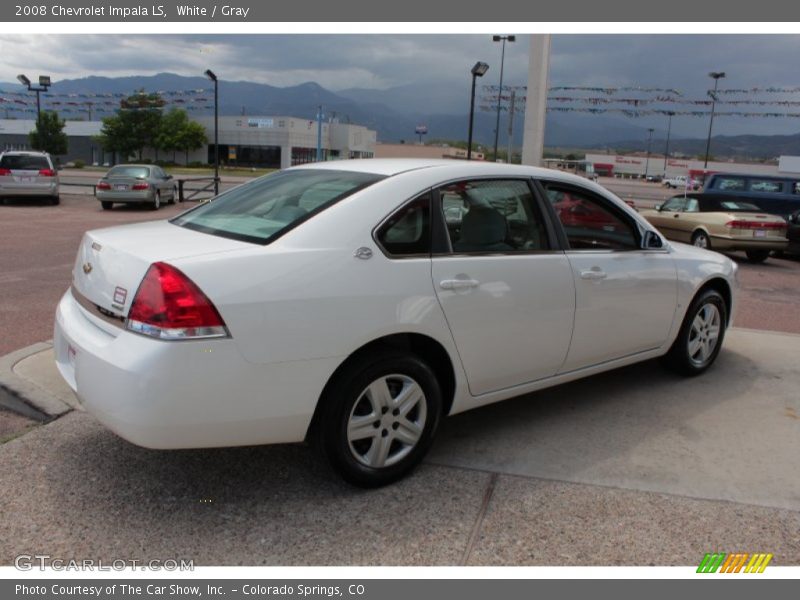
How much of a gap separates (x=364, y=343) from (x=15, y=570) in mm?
1661

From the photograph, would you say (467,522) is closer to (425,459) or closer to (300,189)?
(425,459)

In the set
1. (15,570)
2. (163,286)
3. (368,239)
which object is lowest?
(15,570)

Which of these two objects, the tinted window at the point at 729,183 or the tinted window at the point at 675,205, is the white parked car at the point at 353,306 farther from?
the tinted window at the point at 729,183

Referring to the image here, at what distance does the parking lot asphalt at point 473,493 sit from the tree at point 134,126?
86117mm

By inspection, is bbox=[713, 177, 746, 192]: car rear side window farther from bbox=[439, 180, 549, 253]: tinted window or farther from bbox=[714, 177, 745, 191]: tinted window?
bbox=[439, 180, 549, 253]: tinted window

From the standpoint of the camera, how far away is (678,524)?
3.15 meters

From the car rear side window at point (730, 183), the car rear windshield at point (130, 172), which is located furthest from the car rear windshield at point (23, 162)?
the car rear side window at point (730, 183)

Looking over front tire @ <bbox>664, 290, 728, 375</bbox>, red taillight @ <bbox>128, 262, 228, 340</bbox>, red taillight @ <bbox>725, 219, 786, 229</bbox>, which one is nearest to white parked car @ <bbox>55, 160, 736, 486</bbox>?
red taillight @ <bbox>128, 262, 228, 340</bbox>

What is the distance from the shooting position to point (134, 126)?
274 ft

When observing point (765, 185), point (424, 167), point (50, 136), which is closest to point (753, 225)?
point (765, 185)

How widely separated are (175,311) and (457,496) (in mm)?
1618

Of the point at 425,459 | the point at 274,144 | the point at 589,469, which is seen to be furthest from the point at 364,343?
the point at 274,144

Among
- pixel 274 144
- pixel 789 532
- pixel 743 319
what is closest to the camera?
pixel 789 532

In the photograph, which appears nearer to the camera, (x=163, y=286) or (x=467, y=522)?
(x=163, y=286)
